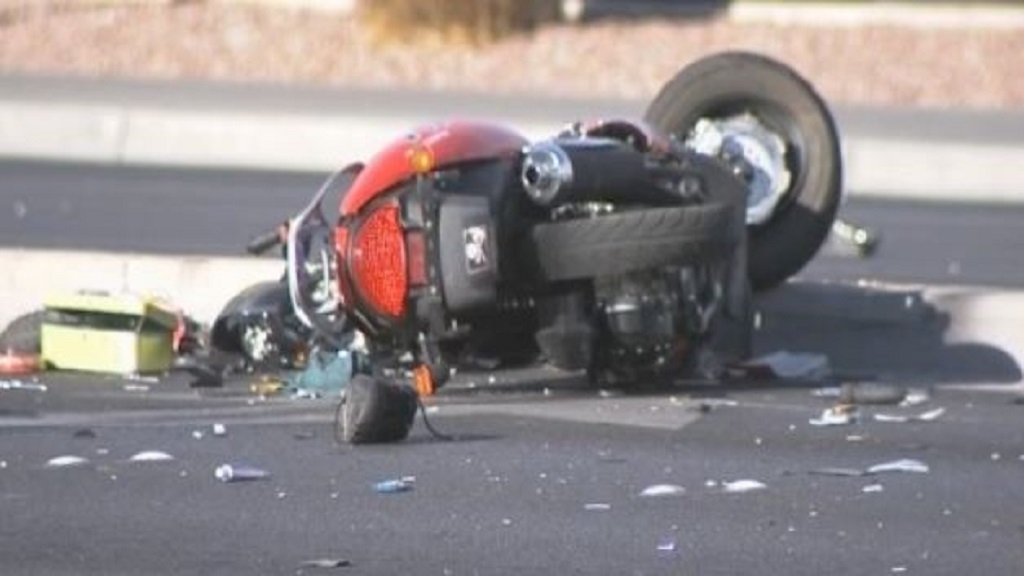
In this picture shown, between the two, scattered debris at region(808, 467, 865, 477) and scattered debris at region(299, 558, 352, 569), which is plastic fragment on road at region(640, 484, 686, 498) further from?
scattered debris at region(299, 558, 352, 569)

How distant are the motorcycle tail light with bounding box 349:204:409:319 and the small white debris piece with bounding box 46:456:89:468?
5.03 feet

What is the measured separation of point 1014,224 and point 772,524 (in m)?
11.0

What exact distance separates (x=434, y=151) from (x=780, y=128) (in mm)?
1929

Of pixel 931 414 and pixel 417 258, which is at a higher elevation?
pixel 417 258

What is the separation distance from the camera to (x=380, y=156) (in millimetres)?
11203

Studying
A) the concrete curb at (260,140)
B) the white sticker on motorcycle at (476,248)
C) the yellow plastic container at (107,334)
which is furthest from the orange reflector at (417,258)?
the concrete curb at (260,140)

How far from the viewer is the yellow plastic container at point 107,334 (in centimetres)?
1182

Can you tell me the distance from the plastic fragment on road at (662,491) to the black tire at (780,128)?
3.04 meters

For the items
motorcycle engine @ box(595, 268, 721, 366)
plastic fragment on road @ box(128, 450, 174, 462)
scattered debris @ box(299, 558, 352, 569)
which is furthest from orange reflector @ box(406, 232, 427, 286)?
scattered debris @ box(299, 558, 352, 569)

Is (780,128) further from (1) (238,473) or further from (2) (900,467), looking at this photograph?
(1) (238,473)

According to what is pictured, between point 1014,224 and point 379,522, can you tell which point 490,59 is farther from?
point 379,522

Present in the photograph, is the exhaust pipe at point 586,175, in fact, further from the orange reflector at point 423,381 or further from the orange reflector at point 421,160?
the orange reflector at point 423,381

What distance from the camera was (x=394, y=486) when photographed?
9141mm

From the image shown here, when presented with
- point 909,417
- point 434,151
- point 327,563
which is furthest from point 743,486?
point 434,151
